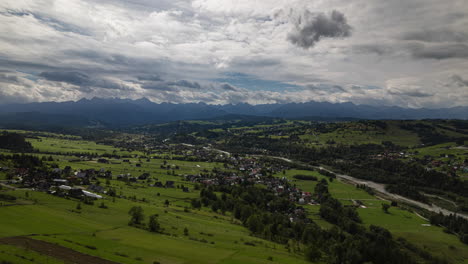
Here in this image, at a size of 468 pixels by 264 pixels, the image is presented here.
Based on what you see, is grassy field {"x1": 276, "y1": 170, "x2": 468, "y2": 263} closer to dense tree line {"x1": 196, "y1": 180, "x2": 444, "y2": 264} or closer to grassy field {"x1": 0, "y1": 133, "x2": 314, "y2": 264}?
dense tree line {"x1": 196, "y1": 180, "x2": 444, "y2": 264}

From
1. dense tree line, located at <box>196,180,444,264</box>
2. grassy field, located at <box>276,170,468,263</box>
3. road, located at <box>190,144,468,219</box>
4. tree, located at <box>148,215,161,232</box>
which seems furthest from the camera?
road, located at <box>190,144,468,219</box>

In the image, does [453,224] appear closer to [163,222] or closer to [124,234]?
[163,222]

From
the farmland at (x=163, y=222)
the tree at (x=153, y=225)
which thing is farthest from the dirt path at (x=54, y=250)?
the tree at (x=153, y=225)

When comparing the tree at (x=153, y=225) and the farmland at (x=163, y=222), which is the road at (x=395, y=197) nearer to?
the farmland at (x=163, y=222)

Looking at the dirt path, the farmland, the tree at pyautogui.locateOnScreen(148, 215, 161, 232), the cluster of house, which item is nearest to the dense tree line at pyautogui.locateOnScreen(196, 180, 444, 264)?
the farmland

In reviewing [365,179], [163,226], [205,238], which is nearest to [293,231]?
[205,238]

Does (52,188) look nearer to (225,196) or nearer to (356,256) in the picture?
(225,196)

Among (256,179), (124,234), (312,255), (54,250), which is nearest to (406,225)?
(312,255)

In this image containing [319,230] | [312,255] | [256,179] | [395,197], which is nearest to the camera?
[312,255]
